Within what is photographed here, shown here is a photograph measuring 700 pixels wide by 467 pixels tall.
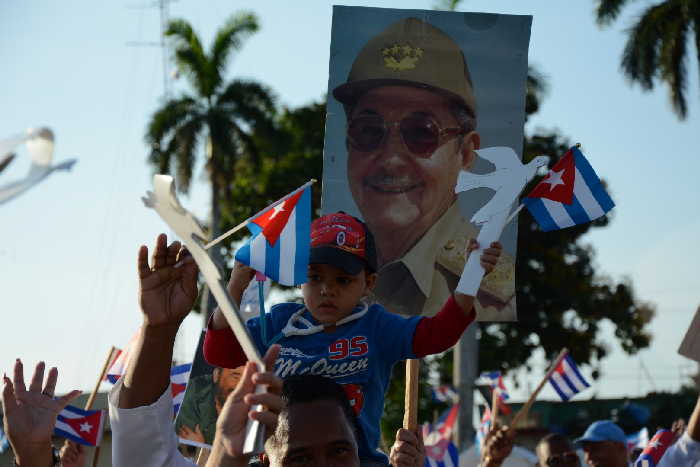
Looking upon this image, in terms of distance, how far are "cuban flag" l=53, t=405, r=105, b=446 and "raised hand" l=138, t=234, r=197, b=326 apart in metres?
4.69

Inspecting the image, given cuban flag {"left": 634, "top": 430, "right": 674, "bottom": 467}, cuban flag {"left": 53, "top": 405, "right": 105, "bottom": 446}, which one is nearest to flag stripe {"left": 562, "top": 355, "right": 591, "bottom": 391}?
cuban flag {"left": 634, "top": 430, "right": 674, "bottom": 467}

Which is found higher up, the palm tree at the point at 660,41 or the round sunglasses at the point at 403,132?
the palm tree at the point at 660,41

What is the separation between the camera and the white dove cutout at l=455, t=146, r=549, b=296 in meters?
4.37

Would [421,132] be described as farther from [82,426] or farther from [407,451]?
[82,426]

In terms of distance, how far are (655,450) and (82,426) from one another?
3630mm

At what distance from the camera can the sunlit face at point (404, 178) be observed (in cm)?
620

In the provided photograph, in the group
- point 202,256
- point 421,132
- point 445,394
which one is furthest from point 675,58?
point 202,256

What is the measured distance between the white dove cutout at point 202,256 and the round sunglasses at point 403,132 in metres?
3.59

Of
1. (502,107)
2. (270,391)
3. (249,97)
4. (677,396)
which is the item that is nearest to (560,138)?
(249,97)

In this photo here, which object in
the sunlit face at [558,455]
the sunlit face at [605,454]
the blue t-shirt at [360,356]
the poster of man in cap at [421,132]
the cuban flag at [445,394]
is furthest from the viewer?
the cuban flag at [445,394]

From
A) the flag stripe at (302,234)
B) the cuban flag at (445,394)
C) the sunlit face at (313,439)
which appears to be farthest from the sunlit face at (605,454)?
the cuban flag at (445,394)

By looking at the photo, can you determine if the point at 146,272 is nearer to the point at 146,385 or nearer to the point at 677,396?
the point at 146,385

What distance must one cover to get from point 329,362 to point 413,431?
428 mm

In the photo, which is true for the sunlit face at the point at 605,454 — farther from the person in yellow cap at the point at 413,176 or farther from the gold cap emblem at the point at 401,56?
the gold cap emblem at the point at 401,56
